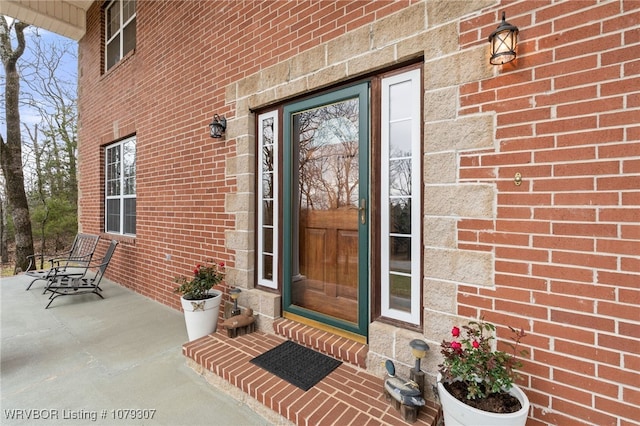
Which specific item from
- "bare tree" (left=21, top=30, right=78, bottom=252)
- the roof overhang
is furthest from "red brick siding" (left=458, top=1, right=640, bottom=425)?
"bare tree" (left=21, top=30, right=78, bottom=252)

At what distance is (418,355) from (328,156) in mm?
1822

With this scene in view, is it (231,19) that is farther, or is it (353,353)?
(231,19)

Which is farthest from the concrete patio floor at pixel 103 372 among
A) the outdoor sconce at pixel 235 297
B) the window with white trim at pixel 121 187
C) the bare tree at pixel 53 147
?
the bare tree at pixel 53 147

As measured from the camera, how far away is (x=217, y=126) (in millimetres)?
3104

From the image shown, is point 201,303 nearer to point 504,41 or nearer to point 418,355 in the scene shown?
point 418,355

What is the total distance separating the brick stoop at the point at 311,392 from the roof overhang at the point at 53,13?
738 cm

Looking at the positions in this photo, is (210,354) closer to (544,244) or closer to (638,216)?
(544,244)

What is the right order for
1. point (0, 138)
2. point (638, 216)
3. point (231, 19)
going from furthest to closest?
point (0, 138) → point (231, 19) → point (638, 216)

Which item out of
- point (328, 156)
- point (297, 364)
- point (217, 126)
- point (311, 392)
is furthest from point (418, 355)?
point (217, 126)

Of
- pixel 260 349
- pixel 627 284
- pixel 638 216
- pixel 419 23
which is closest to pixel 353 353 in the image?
pixel 260 349

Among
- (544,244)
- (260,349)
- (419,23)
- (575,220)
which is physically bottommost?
(260,349)

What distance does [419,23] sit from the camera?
1.87 meters

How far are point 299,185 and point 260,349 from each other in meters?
1.57

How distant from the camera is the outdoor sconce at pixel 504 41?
59.0 inches
